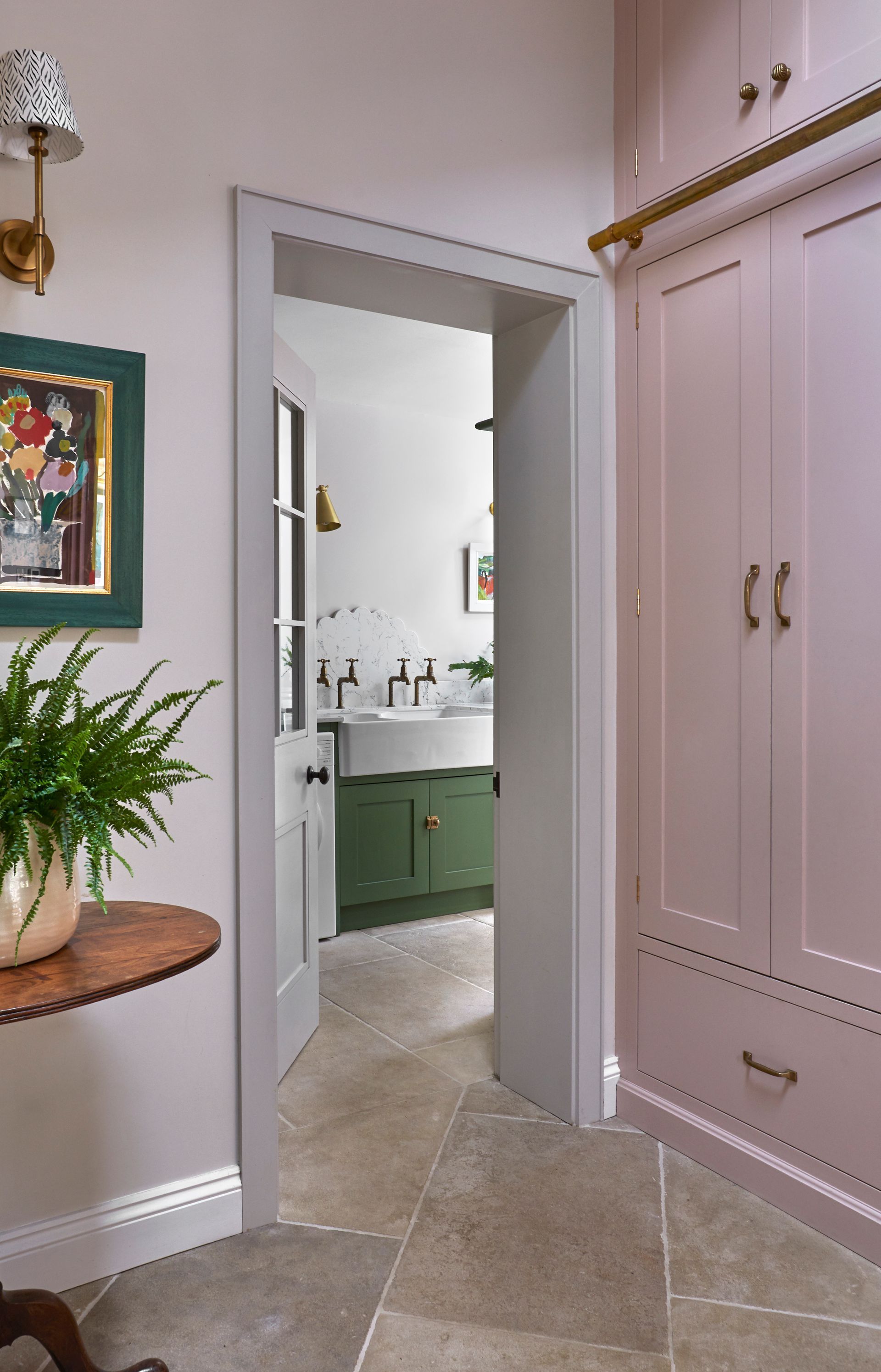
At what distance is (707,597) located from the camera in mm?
2193

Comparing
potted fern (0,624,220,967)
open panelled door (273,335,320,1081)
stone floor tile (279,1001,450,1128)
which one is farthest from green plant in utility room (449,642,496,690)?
potted fern (0,624,220,967)

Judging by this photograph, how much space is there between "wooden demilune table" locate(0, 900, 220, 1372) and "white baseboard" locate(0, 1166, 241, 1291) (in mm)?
312

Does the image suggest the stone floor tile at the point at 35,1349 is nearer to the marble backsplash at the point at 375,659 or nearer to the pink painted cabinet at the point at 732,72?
the pink painted cabinet at the point at 732,72

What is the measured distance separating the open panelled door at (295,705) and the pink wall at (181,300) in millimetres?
620

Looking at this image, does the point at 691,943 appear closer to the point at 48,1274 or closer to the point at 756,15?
the point at 48,1274

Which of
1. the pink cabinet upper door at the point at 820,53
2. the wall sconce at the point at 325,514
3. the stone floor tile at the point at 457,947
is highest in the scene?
the pink cabinet upper door at the point at 820,53

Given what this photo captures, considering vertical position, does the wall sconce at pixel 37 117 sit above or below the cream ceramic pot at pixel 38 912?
above

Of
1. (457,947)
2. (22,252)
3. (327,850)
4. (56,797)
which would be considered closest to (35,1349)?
(56,797)

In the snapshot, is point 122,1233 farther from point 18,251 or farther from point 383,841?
point 383,841

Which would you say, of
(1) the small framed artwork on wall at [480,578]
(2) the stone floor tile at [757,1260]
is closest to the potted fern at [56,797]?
(2) the stone floor tile at [757,1260]

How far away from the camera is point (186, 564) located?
6.16 feet

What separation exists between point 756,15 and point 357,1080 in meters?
2.81

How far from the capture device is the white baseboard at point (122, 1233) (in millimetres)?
1721

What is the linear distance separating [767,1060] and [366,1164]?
3.15ft
